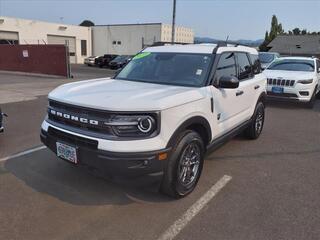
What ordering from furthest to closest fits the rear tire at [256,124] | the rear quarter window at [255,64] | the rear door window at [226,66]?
the rear tire at [256,124] < the rear quarter window at [255,64] < the rear door window at [226,66]

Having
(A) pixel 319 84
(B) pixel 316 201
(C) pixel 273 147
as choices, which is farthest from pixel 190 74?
(A) pixel 319 84

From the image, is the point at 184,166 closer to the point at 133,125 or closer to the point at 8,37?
the point at 133,125

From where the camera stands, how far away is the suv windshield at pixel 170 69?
14.2 feet

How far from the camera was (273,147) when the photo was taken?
600 centimetres

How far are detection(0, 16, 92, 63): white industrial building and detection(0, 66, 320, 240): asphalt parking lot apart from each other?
33.2 metres

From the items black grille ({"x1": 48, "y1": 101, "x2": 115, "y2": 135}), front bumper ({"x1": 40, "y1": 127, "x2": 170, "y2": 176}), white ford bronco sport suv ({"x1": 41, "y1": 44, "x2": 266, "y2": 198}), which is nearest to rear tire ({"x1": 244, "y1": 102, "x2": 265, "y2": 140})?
white ford bronco sport suv ({"x1": 41, "y1": 44, "x2": 266, "y2": 198})

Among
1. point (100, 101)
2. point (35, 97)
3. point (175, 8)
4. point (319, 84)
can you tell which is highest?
point (175, 8)

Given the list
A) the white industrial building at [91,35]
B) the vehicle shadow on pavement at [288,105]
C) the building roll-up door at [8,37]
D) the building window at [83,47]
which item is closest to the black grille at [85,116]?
the vehicle shadow on pavement at [288,105]

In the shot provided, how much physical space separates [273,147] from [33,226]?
14.7ft

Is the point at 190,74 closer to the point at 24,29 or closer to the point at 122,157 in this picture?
the point at 122,157

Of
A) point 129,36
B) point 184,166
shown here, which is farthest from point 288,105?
point 129,36

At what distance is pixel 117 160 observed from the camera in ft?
10.4

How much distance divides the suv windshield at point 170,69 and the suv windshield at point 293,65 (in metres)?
7.96

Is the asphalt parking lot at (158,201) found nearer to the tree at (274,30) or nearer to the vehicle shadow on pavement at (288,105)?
the vehicle shadow on pavement at (288,105)
